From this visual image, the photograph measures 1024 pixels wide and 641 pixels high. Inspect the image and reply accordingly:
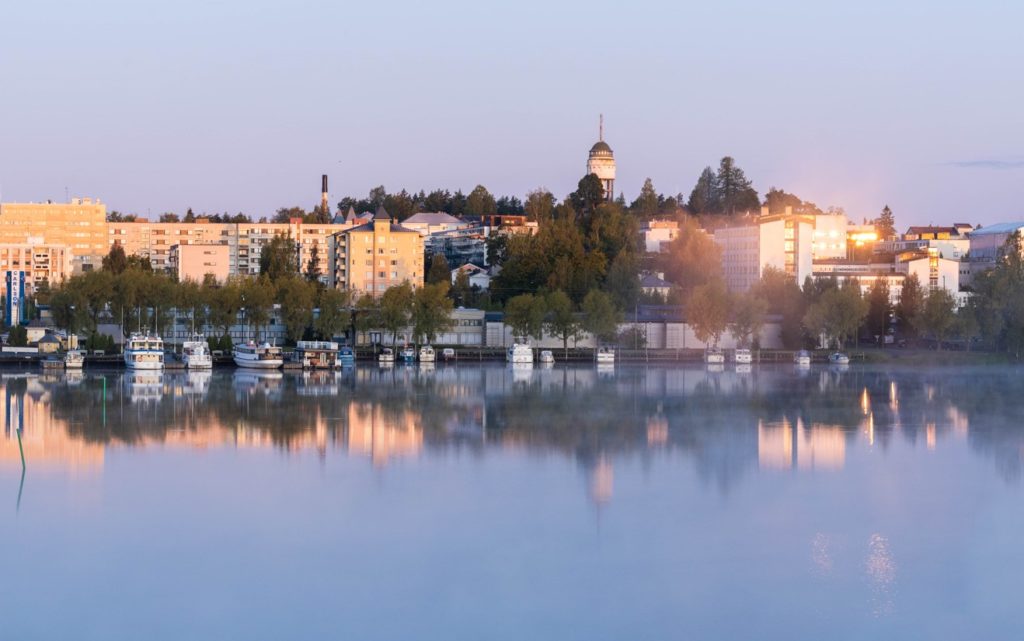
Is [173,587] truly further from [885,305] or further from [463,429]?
[885,305]

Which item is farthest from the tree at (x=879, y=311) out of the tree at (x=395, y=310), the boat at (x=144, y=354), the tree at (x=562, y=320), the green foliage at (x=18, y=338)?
the green foliage at (x=18, y=338)

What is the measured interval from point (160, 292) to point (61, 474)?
137 ft

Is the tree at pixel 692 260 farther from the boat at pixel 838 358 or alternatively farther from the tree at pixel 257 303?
the tree at pixel 257 303

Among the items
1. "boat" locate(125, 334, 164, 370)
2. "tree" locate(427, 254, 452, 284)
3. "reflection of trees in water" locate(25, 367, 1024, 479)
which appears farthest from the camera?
"tree" locate(427, 254, 452, 284)

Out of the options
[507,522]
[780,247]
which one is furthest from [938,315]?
[507,522]

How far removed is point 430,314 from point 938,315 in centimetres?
2617

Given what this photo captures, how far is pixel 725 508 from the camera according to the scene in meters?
22.2

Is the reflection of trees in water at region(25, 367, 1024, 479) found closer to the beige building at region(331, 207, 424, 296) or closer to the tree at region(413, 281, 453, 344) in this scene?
the tree at region(413, 281, 453, 344)

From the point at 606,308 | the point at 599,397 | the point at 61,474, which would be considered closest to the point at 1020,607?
the point at 61,474

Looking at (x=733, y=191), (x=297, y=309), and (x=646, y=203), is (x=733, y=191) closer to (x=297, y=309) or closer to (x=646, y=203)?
(x=646, y=203)

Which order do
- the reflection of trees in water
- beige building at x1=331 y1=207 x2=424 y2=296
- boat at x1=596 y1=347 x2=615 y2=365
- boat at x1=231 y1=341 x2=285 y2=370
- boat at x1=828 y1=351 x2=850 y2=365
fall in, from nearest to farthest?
the reflection of trees in water
boat at x1=231 y1=341 x2=285 y2=370
boat at x1=828 y1=351 x2=850 y2=365
boat at x1=596 y1=347 x2=615 y2=365
beige building at x1=331 y1=207 x2=424 y2=296

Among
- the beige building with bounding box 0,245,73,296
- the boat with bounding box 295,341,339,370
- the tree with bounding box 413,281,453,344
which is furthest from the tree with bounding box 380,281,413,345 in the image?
the beige building with bounding box 0,245,73,296

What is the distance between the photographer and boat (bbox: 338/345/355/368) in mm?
61156

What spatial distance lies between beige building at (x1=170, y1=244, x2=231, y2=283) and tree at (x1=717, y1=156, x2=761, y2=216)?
40.6 m
